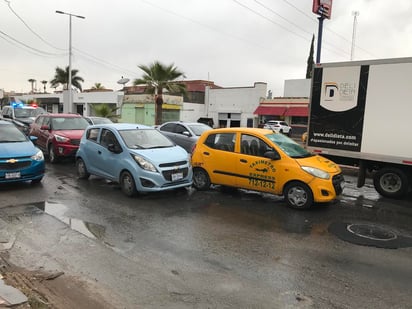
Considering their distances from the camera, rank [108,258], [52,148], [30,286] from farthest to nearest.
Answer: [52,148] → [108,258] → [30,286]

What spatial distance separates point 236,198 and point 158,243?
Result: 135 inches

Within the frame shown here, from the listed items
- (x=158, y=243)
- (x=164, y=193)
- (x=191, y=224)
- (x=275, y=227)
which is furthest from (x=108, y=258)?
(x=164, y=193)

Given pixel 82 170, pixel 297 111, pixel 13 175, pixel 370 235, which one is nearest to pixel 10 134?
pixel 13 175

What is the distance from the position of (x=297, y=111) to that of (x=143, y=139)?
32144mm

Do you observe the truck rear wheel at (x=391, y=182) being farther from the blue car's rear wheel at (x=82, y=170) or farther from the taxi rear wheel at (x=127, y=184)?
the blue car's rear wheel at (x=82, y=170)

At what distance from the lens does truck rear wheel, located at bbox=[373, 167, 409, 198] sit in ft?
29.7

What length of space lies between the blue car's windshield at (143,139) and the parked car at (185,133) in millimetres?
4300

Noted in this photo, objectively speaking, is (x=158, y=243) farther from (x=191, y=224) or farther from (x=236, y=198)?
(x=236, y=198)

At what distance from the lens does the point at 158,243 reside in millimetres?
5738

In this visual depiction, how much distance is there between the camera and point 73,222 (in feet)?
21.8

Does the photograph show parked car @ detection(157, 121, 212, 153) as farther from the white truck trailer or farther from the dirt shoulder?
the dirt shoulder

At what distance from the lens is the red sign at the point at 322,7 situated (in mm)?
17062

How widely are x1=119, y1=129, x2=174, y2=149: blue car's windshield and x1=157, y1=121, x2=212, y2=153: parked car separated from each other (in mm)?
4300

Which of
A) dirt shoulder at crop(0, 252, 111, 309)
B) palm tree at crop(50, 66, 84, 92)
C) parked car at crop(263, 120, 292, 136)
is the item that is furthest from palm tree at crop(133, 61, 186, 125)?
palm tree at crop(50, 66, 84, 92)
